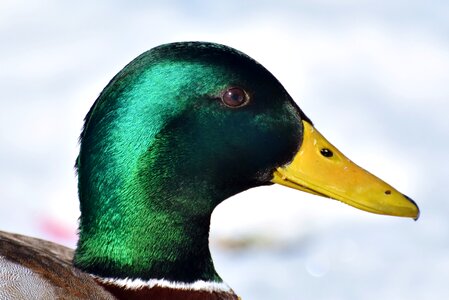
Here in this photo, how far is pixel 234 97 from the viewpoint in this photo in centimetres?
263

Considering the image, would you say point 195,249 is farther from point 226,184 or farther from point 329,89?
point 329,89

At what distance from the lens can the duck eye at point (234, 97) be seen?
2625mm

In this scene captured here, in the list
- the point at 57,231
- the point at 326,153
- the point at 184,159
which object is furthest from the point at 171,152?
the point at 57,231

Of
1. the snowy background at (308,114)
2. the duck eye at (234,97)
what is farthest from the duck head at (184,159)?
the snowy background at (308,114)

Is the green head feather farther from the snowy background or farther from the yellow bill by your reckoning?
the snowy background

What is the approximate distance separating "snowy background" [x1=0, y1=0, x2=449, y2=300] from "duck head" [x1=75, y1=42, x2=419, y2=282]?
5.83 ft

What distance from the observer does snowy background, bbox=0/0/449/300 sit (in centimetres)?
479

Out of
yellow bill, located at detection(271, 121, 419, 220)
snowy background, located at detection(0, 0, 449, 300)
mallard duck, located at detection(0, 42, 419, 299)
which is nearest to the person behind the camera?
mallard duck, located at detection(0, 42, 419, 299)

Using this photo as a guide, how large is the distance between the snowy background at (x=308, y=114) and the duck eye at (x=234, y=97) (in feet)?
6.19

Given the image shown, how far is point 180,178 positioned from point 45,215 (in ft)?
8.12

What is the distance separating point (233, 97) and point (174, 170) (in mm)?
202

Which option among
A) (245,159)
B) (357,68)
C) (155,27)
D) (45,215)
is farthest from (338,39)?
(245,159)

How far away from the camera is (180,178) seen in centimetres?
265

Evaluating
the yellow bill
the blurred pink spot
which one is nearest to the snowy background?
the blurred pink spot
